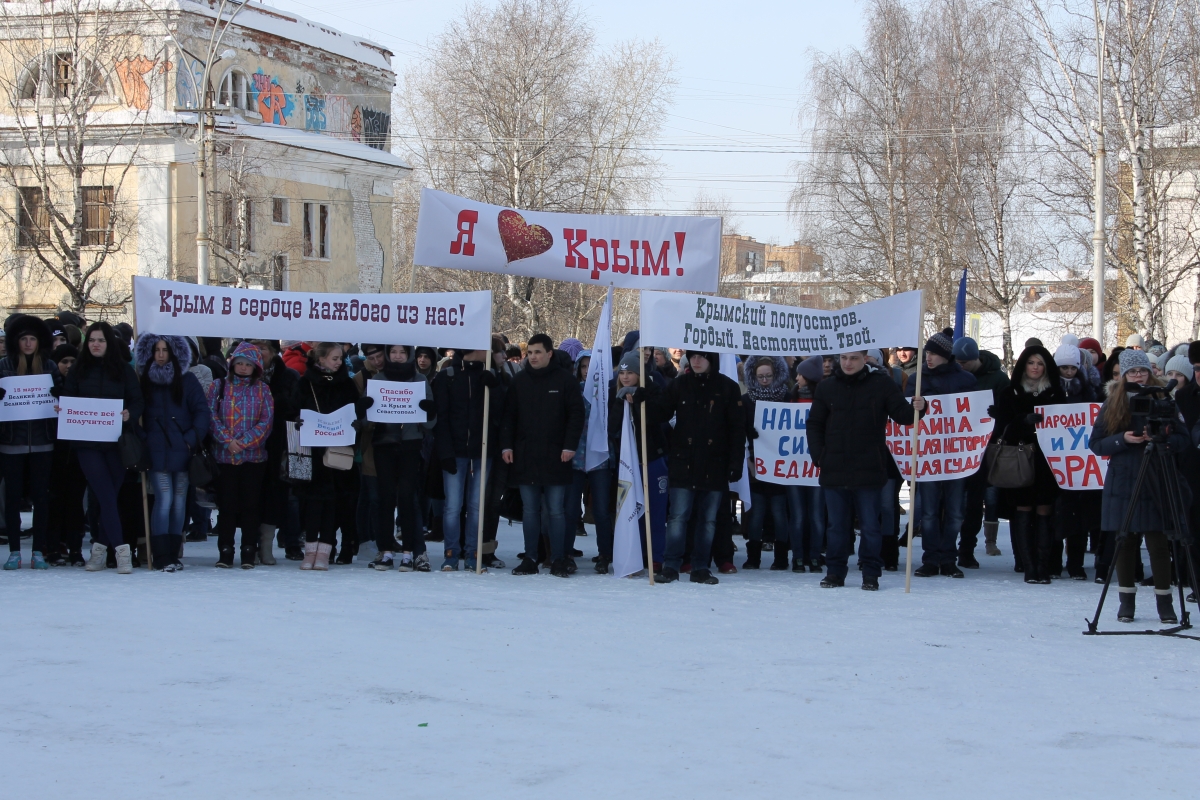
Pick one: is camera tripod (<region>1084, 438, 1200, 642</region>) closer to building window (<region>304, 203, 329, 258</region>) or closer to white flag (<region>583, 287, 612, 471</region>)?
white flag (<region>583, 287, 612, 471</region>)

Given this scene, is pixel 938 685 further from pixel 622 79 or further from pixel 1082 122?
pixel 622 79

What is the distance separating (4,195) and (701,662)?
37460 millimetres

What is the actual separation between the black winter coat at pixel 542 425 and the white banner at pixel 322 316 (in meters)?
0.60

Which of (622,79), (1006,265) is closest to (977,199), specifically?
(1006,265)

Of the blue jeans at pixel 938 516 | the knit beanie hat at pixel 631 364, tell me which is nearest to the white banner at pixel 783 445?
the blue jeans at pixel 938 516

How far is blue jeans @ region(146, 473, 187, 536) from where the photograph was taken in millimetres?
10953

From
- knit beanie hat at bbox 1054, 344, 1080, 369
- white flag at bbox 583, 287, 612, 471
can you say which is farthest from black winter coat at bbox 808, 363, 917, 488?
white flag at bbox 583, 287, 612, 471

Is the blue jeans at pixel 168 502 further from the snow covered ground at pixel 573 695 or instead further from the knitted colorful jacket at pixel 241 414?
the snow covered ground at pixel 573 695

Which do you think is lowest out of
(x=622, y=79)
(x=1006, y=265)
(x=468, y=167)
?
(x=1006, y=265)

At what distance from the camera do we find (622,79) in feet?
142

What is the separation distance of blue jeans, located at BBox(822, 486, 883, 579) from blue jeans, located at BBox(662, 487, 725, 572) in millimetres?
963

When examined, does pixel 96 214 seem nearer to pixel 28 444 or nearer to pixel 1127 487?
pixel 28 444

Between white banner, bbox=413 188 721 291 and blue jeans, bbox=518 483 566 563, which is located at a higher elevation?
white banner, bbox=413 188 721 291

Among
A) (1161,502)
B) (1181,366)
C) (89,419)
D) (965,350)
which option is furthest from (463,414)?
(1181,366)
